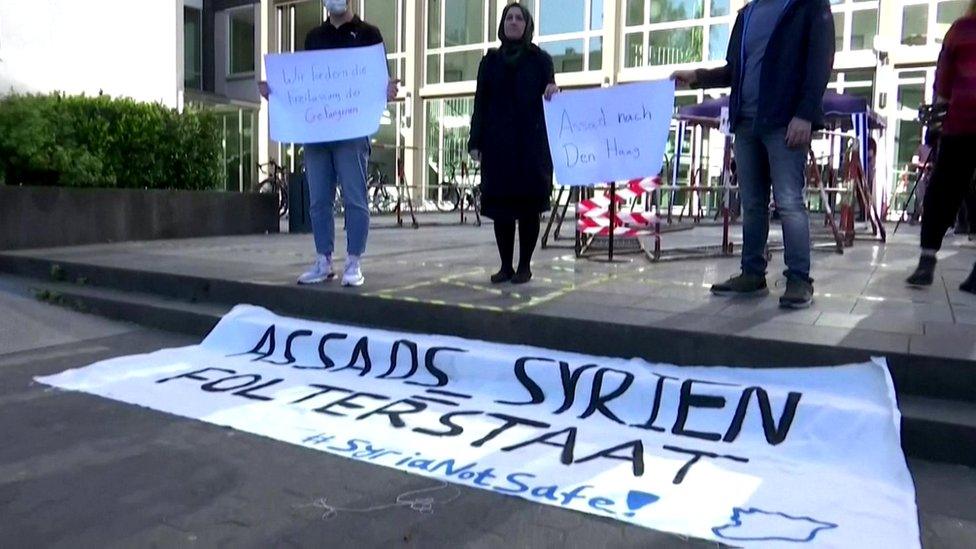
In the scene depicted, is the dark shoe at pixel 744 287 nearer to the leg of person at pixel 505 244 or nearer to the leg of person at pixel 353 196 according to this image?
the leg of person at pixel 505 244

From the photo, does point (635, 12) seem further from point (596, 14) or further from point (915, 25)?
point (915, 25)

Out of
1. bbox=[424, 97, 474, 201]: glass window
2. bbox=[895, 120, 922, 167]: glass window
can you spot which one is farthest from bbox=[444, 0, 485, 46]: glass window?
bbox=[895, 120, 922, 167]: glass window

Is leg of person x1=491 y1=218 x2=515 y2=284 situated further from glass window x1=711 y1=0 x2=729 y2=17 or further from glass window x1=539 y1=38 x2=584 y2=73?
glass window x1=539 y1=38 x2=584 y2=73

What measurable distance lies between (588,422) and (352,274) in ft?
7.52

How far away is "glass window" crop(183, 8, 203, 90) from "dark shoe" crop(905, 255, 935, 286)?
2281 cm

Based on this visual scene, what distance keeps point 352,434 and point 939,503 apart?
6.98ft

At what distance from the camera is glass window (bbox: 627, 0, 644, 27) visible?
1870 centimetres

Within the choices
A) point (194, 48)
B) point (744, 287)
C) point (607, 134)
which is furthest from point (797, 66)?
point (194, 48)

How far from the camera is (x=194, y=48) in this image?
2442 cm

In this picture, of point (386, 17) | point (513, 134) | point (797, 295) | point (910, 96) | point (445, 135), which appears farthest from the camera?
point (386, 17)

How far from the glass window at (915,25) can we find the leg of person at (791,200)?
13602mm

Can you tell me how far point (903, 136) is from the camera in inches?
637

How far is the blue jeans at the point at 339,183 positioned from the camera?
17.1 ft

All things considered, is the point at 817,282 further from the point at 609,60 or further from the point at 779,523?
the point at 609,60
